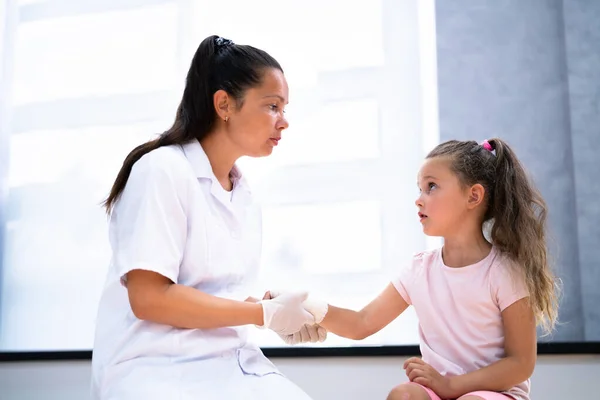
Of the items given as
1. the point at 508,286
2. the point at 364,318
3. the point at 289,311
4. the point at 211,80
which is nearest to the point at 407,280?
the point at 364,318

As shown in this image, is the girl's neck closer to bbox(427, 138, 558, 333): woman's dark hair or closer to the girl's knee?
bbox(427, 138, 558, 333): woman's dark hair

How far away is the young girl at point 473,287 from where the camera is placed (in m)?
1.45

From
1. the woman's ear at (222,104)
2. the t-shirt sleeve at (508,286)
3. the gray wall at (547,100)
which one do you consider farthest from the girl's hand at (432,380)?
the gray wall at (547,100)

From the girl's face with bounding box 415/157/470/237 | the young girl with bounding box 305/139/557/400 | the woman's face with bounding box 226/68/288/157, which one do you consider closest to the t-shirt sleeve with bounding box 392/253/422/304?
the young girl with bounding box 305/139/557/400

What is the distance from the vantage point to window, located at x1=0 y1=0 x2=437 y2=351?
2.43 m

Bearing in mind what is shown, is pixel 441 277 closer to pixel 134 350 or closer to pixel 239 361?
pixel 239 361

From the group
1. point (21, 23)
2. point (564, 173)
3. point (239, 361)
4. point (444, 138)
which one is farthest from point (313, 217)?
point (21, 23)

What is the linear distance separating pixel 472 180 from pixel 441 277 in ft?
0.82

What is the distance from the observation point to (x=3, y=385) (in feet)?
8.42

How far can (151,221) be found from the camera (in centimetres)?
126

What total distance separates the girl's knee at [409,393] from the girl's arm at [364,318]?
31cm

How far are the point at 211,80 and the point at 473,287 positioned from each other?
778mm

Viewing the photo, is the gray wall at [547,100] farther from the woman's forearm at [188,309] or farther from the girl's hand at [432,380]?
the woman's forearm at [188,309]

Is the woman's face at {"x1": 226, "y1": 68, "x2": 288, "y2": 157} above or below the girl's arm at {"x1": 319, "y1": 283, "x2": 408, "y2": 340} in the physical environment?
above
